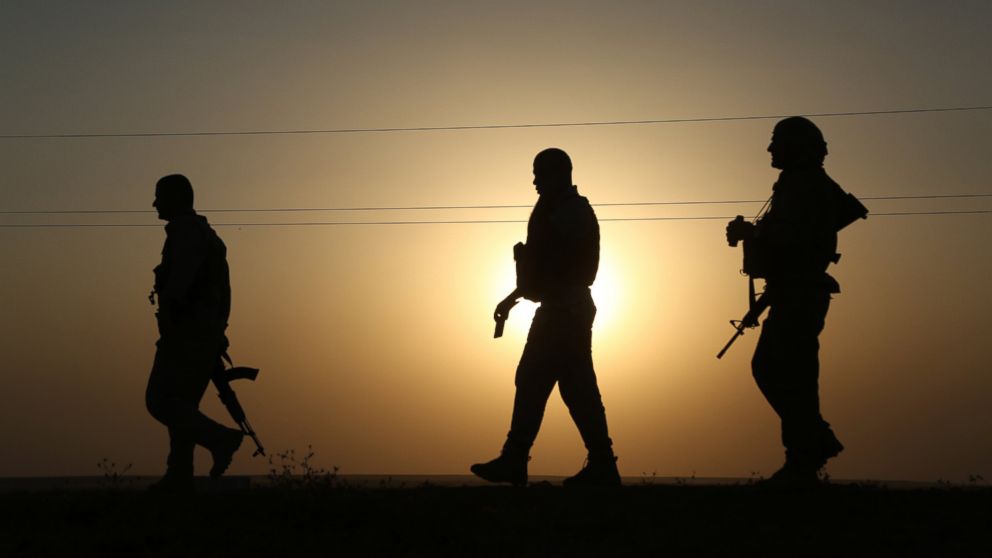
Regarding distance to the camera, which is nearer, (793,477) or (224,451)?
(793,477)

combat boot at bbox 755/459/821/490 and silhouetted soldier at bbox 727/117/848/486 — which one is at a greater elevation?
silhouetted soldier at bbox 727/117/848/486

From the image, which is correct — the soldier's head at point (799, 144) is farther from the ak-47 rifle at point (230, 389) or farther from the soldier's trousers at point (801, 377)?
the ak-47 rifle at point (230, 389)

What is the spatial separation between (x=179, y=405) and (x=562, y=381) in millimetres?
2977

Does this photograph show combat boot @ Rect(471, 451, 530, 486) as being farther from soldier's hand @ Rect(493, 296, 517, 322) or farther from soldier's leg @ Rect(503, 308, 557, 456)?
soldier's hand @ Rect(493, 296, 517, 322)

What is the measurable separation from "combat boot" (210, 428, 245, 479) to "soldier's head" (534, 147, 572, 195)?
310 cm

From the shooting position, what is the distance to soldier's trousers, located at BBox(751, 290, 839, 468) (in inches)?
389

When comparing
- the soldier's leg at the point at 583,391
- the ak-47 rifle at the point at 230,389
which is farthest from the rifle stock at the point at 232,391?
the soldier's leg at the point at 583,391

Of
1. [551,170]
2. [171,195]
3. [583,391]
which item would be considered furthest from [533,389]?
[171,195]

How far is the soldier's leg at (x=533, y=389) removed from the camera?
11.0 meters

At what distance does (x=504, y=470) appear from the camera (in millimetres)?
10883

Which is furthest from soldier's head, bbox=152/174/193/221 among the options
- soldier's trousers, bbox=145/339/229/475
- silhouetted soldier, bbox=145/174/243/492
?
soldier's trousers, bbox=145/339/229/475

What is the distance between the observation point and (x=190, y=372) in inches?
428

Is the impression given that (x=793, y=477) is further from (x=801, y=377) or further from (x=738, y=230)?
(x=738, y=230)

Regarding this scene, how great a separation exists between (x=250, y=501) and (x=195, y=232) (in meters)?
2.77
